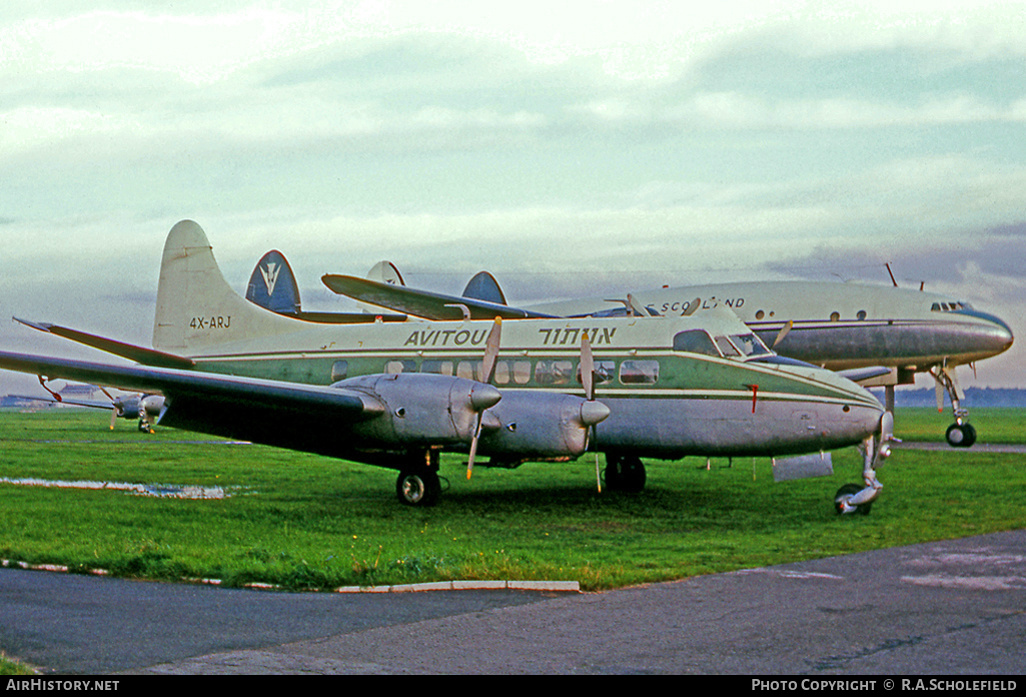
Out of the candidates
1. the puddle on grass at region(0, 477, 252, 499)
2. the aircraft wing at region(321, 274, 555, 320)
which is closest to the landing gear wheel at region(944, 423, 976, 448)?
the aircraft wing at region(321, 274, 555, 320)

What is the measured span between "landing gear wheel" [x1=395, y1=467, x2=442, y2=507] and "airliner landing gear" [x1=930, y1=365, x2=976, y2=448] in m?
21.6

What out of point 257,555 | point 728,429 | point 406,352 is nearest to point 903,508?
point 728,429

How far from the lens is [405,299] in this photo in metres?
32.2

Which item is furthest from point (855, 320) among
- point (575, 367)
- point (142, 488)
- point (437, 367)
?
point (142, 488)

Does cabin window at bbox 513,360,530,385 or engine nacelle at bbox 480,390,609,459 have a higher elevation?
cabin window at bbox 513,360,530,385

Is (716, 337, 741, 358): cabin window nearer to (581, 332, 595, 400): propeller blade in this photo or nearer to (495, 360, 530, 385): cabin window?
(581, 332, 595, 400): propeller blade

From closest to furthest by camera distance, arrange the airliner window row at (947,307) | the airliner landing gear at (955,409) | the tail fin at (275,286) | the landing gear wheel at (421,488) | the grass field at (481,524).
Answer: the grass field at (481,524)
the landing gear wheel at (421,488)
the tail fin at (275,286)
the airliner window row at (947,307)
the airliner landing gear at (955,409)

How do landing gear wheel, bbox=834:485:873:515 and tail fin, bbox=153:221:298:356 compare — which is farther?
tail fin, bbox=153:221:298:356

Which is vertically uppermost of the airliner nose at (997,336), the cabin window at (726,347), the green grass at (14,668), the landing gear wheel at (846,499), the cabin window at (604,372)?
the airliner nose at (997,336)

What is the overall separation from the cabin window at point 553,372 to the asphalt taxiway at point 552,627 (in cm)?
855

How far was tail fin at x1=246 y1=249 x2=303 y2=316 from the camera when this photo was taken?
102ft

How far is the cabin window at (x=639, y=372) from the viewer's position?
18703 millimetres

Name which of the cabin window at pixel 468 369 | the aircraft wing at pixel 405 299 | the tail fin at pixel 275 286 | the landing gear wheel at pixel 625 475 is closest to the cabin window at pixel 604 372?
the cabin window at pixel 468 369

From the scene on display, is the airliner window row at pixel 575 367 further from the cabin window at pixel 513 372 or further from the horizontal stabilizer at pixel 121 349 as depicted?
the horizontal stabilizer at pixel 121 349
